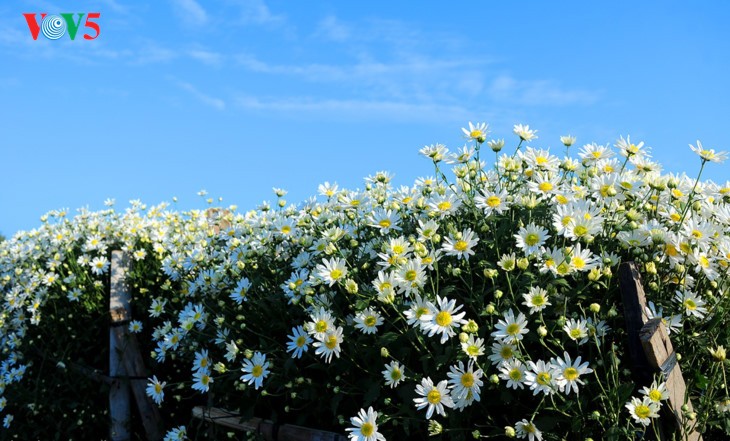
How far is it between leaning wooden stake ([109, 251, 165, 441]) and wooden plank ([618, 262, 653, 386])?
13.9 feet

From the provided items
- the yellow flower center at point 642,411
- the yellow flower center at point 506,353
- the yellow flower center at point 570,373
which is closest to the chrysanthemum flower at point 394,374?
the yellow flower center at point 506,353

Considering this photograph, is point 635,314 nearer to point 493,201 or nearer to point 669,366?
point 669,366

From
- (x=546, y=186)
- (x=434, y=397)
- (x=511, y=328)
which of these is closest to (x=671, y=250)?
(x=546, y=186)

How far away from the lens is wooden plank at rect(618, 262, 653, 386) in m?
3.07

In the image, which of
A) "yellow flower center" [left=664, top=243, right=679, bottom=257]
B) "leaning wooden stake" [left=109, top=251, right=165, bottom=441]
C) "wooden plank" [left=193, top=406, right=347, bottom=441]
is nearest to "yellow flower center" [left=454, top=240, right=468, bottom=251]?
"yellow flower center" [left=664, top=243, right=679, bottom=257]

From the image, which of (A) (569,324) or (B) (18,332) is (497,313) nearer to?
(A) (569,324)

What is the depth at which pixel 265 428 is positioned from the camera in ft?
13.7

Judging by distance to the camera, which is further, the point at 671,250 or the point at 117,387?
the point at 117,387

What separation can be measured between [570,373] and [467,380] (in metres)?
0.42

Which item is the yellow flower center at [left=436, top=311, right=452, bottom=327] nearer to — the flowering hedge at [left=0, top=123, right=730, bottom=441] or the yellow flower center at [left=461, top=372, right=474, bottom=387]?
the flowering hedge at [left=0, top=123, right=730, bottom=441]


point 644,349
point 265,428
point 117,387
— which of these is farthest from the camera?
point 117,387

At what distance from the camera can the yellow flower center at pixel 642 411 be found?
2.88 meters

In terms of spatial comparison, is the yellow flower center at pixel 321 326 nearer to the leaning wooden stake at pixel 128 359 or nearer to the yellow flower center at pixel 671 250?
the yellow flower center at pixel 671 250

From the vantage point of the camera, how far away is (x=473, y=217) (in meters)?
3.66
